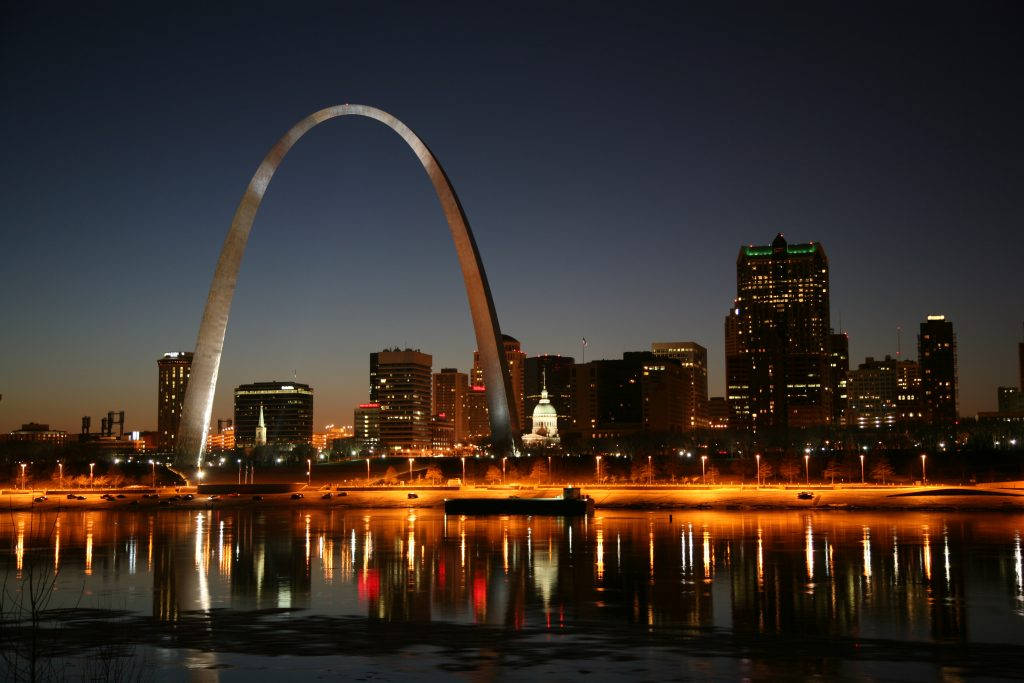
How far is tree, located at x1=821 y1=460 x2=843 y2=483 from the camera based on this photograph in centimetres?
8525

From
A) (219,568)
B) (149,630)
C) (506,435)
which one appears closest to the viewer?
(149,630)

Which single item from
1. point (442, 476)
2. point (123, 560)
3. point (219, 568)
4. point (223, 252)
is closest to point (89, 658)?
point (219, 568)

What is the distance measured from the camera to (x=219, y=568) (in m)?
29.1

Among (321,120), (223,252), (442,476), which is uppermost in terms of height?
(321,120)

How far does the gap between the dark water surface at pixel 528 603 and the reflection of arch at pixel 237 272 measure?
2891cm

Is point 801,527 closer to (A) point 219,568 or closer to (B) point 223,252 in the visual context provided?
(A) point 219,568

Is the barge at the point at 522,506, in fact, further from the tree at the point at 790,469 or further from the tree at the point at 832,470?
the tree at the point at 832,470

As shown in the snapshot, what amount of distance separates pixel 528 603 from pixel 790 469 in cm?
6881

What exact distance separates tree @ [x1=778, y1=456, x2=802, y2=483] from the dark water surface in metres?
46.2

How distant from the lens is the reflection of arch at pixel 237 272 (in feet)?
226

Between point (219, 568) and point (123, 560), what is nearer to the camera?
point (219, 568)

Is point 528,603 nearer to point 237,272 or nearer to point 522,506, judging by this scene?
point 522,506

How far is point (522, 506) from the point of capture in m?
53.2

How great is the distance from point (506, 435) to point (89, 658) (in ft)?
200
